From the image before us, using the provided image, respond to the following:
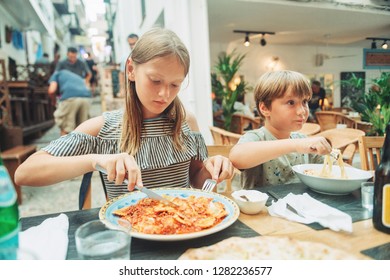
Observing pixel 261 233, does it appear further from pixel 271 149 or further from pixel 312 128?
pixel 312 128

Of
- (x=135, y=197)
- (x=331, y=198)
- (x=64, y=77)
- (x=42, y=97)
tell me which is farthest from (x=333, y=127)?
(x=42, y=97)

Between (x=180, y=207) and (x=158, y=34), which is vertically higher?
(x=158, y=34)

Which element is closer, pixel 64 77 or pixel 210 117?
pixel 210 117

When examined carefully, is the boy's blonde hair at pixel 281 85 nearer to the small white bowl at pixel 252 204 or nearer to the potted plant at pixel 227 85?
the small white bowl at pixel 252 204

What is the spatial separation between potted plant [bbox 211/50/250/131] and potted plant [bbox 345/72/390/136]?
82.6 inches

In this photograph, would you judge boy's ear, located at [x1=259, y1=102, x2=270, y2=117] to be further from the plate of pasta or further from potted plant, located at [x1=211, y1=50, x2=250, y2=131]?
potted plant, located at [x1=211, y1=50, x2=250, y2=131]

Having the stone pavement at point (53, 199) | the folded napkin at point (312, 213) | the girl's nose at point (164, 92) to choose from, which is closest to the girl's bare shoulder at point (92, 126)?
the girl's nose at point (164, 92)

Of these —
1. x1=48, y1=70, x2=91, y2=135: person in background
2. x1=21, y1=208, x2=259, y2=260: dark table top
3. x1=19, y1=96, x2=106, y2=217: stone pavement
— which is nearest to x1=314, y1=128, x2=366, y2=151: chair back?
x1=21, y1=208, x2=259, y2=260: dark table top

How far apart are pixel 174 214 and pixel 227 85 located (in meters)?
3.08

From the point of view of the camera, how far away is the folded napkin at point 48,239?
1.73 ft

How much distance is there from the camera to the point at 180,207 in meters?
0.70

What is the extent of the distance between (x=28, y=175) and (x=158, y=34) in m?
0.61

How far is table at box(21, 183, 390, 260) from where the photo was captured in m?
0.54

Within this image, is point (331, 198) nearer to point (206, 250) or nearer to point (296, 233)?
point (296, 233)
